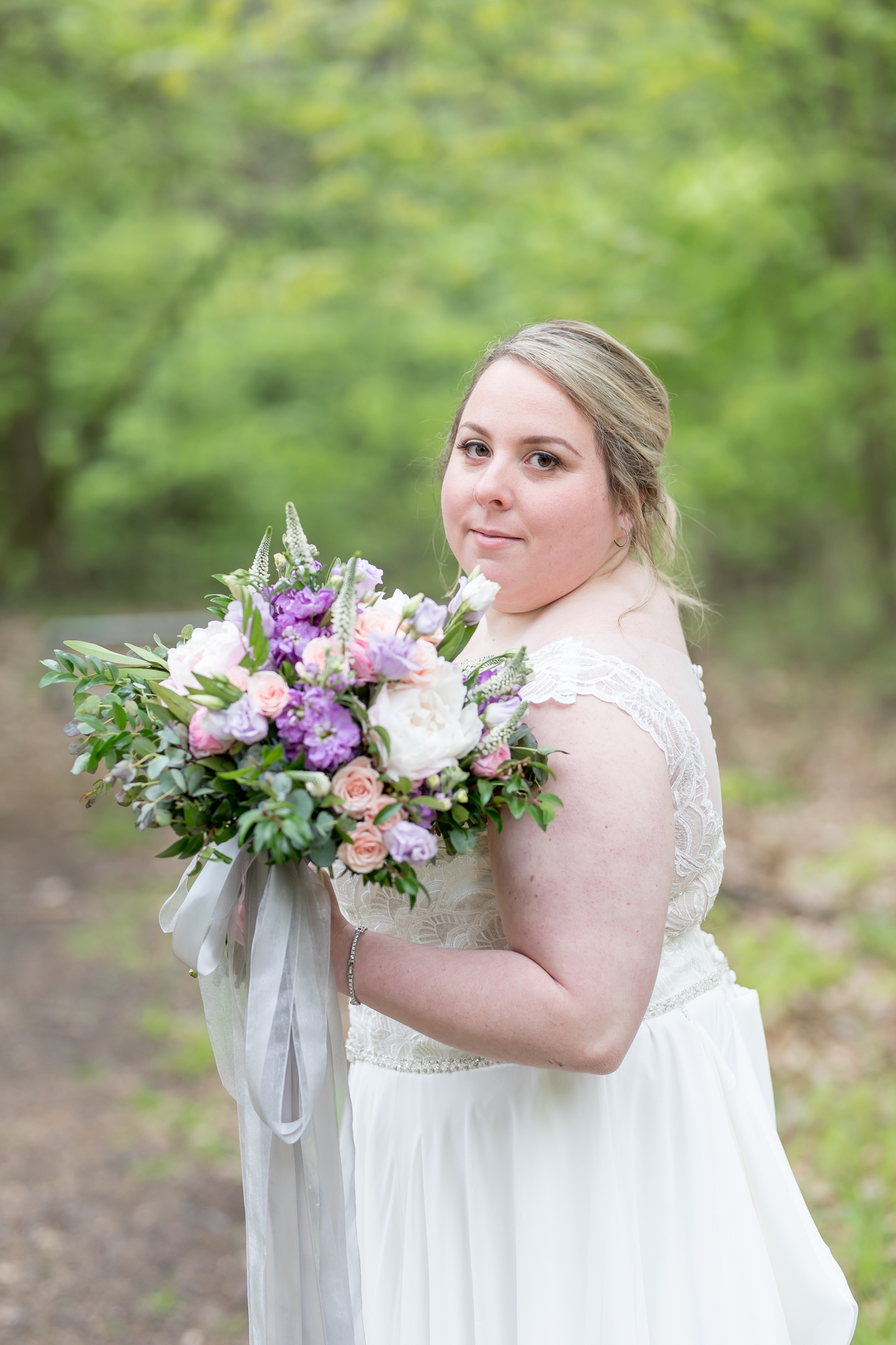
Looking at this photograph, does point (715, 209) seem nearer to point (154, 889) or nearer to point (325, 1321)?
point (154, 889)

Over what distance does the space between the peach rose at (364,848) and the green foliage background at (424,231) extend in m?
4.07

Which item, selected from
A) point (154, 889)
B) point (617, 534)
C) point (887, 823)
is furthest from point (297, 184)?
point (617, 534)

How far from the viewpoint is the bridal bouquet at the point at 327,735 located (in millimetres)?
1468

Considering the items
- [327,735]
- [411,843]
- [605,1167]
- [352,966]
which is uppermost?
[327,735]

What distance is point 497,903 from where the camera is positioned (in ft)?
5.74

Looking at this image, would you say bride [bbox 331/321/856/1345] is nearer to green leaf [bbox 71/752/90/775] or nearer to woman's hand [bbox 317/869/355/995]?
woman's hand [bbox 317/869/355/995]

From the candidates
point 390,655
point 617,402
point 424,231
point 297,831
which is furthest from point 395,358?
point 297,831

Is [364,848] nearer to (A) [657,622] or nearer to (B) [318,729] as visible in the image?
(B) [318,729]

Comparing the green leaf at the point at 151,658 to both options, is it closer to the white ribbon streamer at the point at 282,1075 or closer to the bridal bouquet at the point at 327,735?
the bridal bouquet at the point at 327,735

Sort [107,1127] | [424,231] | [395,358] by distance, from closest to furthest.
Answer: [107,1127] < [424,231] < [395,358]

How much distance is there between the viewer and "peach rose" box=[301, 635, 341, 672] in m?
1.50

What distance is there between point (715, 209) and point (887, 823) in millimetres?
4948

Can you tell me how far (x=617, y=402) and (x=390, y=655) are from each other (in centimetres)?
69

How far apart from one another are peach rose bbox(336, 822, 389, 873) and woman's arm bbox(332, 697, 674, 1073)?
0.25 metres
